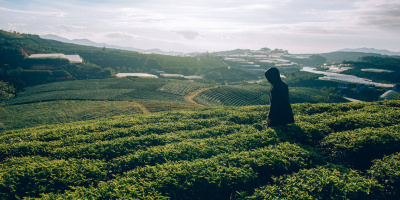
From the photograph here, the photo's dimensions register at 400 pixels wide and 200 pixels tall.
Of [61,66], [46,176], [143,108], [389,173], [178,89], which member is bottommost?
[143,108]

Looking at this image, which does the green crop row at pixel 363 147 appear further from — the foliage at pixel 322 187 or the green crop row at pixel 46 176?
the green crop row at pixel 46 176

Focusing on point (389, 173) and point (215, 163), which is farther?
point (215, 163)

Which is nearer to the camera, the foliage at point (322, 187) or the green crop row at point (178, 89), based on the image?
the foliage at point (322, 187)

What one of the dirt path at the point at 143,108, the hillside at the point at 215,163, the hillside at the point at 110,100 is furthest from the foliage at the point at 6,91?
the hillside at the point at 215,163

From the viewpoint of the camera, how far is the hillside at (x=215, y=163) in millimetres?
10211

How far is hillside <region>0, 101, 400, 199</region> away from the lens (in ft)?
33.5

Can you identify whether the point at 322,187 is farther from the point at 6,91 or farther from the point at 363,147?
the point at 6,91

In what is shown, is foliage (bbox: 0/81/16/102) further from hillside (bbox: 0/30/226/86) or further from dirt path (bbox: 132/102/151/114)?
dirt path (bbox: 132/102/151/114)

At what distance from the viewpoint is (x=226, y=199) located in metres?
10.7

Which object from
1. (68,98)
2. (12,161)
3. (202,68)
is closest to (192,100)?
(68,98)

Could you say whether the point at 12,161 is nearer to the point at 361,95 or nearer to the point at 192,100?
the point at 192,100

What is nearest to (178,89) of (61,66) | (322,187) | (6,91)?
(6,91)

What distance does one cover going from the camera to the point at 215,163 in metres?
12.3

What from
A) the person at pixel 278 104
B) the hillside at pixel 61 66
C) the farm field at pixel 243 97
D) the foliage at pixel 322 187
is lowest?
the farm field at pixel 243 97
